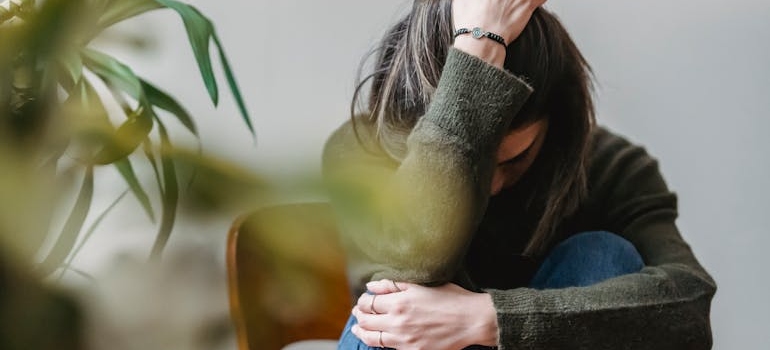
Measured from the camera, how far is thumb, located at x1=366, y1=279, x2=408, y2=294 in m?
0.80

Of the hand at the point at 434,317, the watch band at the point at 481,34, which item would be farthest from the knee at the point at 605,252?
the watch band at the point at 481,34

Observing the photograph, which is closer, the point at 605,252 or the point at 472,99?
the point at 472,99

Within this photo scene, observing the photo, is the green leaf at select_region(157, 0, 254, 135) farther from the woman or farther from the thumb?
the thumb

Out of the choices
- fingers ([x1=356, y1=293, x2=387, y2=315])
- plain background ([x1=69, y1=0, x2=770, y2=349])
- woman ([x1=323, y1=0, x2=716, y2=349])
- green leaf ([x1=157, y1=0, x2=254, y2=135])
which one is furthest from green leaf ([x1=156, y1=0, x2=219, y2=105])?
plain background ([x1=69, y1=0, x2=770, y2=349])

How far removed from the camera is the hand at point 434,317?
79 centimetres

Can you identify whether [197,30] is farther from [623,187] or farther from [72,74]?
[623,187]

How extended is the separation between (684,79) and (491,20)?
585mm

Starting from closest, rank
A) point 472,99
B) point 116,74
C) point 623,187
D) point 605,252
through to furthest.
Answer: point 116,74
point 472,99
point 605,252
point 623,187

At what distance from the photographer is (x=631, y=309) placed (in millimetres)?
813

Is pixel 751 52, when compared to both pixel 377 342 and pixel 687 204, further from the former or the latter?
pixel 377 342

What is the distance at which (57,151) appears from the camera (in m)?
0.18

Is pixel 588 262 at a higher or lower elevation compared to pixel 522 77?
lower

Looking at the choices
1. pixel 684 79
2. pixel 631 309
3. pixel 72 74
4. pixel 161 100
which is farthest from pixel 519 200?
pixel 72 74

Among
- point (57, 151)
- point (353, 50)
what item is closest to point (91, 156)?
point (57, 151)
